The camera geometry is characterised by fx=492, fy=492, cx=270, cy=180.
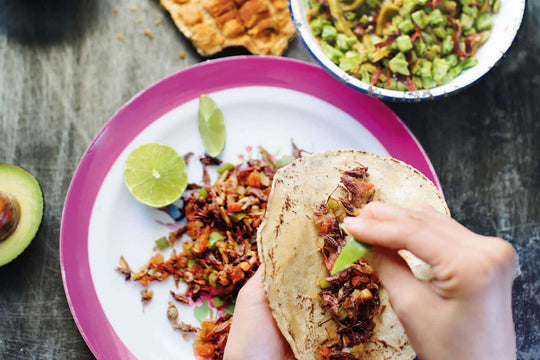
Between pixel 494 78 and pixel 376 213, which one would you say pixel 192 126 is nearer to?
pixel 376 213

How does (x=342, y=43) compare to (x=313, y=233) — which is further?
(x=342, y=43)

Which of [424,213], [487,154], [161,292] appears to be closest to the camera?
[424,213]

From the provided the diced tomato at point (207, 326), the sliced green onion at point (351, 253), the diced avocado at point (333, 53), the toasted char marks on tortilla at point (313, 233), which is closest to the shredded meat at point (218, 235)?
the diced tomato at point (207, 326)

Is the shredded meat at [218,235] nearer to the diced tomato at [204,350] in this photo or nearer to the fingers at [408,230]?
the diced tomato at [204,350]

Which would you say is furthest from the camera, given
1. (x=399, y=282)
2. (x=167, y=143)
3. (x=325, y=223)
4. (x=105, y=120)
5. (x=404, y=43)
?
(x=105, y=120)

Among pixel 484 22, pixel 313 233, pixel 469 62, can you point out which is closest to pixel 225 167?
pixel 313 233

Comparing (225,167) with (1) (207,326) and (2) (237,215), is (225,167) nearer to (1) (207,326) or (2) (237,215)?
(2) (237,215)

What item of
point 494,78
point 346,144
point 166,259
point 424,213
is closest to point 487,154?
point 494,78
